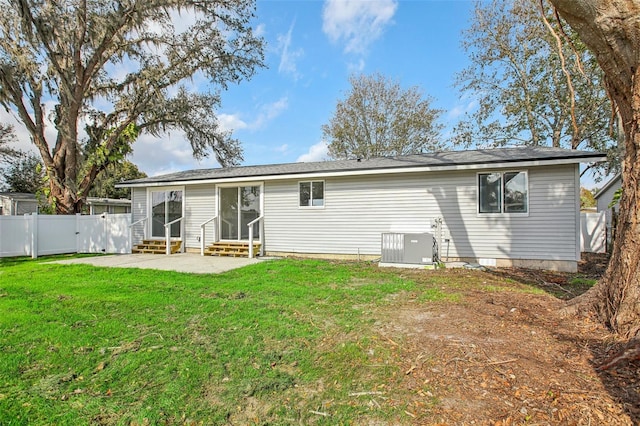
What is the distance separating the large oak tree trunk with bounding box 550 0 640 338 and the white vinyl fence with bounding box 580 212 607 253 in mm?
11376

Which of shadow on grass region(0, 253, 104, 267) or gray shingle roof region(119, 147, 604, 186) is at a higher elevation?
gray shingle roof region(119, 147, 604, 186)

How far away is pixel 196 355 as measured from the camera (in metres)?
3.37

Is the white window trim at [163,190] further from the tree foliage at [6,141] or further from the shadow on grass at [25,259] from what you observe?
the tree foliage at [6,141]

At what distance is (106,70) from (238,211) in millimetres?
10816

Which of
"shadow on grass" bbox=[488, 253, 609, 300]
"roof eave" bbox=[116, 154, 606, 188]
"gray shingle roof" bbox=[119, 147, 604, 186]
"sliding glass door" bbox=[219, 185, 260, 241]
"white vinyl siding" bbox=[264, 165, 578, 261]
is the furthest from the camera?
"sliding glass door" bbox=[219, 185, 260, 241]

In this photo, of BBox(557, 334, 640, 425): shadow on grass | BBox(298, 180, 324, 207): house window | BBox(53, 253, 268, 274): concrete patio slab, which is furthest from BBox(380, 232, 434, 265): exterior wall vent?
BBox(557, 334, 640, 425): shadow on grass

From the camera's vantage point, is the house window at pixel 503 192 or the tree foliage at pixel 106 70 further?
the tree foliage at pixel 106 70

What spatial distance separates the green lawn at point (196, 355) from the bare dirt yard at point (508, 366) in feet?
0.94

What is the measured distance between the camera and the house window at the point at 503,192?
8656 millimetres

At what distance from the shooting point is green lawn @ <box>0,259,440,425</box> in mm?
2498

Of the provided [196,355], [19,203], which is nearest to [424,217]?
[196,355]

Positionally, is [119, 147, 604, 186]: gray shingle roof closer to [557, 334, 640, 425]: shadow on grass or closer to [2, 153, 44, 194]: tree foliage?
[557, 334, 640, 425]: shadow on grass

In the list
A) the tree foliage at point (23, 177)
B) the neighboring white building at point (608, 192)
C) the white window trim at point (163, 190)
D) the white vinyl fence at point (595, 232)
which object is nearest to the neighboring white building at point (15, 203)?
the tree foliage at point (23, 177)

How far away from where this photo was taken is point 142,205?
536 inches
